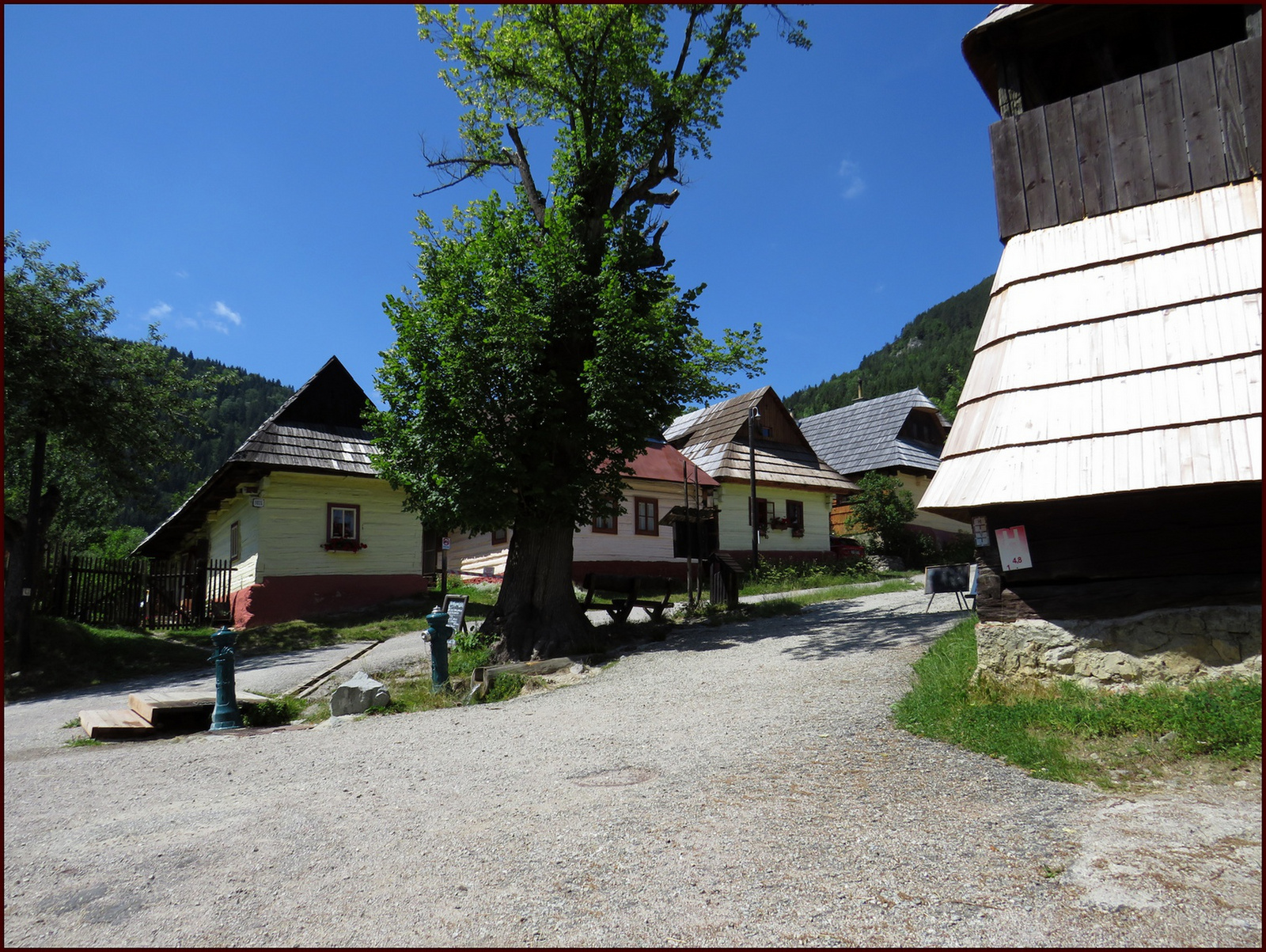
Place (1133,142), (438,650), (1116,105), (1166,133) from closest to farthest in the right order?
(1166,133), (1133,142), (1116,105), (438,650)

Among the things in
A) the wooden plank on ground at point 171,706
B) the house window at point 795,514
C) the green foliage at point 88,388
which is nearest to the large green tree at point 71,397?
the green foliage at point 88,388

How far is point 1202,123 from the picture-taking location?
680 centimetres

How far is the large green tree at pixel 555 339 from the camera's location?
12.4m

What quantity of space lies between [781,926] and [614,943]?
757mm

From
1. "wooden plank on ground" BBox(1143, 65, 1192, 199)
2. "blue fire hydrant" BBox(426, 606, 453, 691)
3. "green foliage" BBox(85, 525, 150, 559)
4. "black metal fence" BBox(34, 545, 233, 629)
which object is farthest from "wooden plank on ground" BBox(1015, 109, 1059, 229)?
Answer: "green foliage" BBox(85, 525, 150, 559)

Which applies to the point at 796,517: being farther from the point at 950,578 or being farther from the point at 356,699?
the point at 356,699

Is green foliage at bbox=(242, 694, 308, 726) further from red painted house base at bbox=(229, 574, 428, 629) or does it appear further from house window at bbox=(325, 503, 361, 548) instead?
house window at bbox=(325, 503, 361, 548)

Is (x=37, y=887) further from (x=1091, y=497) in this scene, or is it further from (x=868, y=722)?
(x=1091, y=497)

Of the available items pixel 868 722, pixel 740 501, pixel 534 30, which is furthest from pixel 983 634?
pixel 740 501

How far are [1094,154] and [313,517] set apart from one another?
747 inches

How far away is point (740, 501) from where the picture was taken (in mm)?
27828

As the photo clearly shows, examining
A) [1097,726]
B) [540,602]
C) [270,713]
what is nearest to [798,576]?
[540,602]

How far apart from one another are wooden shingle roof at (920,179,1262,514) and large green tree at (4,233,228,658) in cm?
1673

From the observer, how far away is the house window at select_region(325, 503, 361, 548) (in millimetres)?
20688
